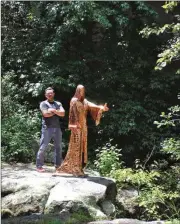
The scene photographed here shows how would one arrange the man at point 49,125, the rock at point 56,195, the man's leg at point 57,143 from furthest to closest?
the man's leg at point 57,143, the man at point 49,125, the rock at point 56,195

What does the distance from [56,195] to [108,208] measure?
895 mm

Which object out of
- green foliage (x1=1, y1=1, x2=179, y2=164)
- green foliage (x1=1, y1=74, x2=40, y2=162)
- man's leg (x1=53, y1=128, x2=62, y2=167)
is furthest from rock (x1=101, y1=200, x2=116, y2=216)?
green foliage (x1=1, y1=1, x2=179, y2=164)

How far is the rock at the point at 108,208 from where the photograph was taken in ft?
20.1

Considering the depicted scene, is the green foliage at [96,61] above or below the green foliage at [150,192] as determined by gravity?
above

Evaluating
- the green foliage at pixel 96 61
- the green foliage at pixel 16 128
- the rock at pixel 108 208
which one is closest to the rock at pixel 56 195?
the rock at pixel 108 208

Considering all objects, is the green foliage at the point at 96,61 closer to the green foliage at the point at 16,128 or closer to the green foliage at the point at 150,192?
the green foliage at the point at 16,128

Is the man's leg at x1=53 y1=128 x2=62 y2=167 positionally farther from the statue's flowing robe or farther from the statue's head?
the statue's head

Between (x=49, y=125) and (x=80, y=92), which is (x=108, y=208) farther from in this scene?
(x=80, y=92)

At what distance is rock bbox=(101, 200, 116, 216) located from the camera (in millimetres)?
6141

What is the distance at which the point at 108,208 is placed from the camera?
6.23 m

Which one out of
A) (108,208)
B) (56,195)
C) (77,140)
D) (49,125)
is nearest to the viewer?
(56,195)

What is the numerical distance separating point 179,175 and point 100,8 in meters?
4.99

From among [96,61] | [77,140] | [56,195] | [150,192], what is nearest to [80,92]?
[77,140]

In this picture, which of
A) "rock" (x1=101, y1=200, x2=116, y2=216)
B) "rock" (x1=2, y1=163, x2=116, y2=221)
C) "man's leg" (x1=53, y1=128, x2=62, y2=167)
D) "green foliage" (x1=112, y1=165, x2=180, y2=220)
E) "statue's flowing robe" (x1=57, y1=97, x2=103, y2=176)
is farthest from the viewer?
"man's leg" (x1=53, y1=128, x2=62, y2=167)
